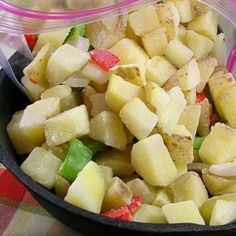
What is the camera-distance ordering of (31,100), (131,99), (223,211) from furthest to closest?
(31,100)
(131,99)
(223,211)

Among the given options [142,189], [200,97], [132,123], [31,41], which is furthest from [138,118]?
[31,41]

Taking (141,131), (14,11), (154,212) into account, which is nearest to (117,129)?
(141,131)

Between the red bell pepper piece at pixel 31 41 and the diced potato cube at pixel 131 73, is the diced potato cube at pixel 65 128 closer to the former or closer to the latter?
the diced potato cube at pixel 131 73

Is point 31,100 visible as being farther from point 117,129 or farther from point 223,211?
point 223,211

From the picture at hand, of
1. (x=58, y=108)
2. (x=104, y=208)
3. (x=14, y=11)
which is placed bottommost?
(x=104, y=208)

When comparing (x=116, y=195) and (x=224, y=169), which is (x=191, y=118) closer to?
(x=224, y=169)

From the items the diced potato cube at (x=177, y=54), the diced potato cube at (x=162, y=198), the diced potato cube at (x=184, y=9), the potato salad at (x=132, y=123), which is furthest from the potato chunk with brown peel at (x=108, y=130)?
the diced potato cube at (x=184, y=9)

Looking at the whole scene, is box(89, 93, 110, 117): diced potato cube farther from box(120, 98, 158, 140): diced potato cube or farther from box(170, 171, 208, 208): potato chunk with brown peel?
box(170, 171, 208, 208): potato chunk with brown peel
